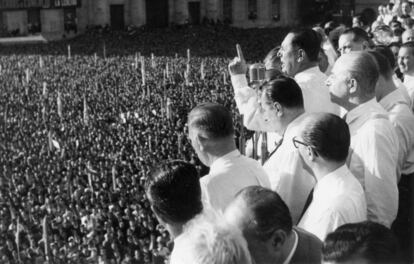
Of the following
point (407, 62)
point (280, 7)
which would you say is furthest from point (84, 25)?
point (407, 62)

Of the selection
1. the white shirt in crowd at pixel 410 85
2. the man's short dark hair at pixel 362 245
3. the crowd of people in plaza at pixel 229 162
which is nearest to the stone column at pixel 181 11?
the crowd of people in plaza at pixel 229 162

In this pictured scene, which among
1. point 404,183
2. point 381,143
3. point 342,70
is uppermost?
point 342,70

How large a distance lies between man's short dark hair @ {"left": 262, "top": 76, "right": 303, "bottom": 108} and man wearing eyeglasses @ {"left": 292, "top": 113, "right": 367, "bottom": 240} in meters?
0.65

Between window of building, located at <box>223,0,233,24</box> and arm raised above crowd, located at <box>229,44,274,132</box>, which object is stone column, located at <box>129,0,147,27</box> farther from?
arm raised above crowd, located at <box>229,44,274,132</box>

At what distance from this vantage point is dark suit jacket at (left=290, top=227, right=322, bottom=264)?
381cm

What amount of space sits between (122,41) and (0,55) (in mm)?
7953

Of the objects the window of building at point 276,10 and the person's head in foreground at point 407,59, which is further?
the window of building at point 276,10

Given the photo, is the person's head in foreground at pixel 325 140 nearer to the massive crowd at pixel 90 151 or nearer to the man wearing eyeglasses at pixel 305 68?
the man wearing eyeglasses at pixel 305 68

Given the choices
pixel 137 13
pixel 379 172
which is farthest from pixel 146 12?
pixel 379 172

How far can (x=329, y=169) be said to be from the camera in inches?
174

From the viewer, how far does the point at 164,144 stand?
49.5 feet

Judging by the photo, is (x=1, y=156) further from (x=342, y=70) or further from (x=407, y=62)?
(x=342, y=70)

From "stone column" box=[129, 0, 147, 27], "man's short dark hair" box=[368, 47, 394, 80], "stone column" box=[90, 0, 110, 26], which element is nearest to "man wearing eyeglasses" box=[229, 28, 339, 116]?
"man's short dark hair" box=[368, 47, 394, 80]

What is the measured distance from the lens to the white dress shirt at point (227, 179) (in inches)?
185
